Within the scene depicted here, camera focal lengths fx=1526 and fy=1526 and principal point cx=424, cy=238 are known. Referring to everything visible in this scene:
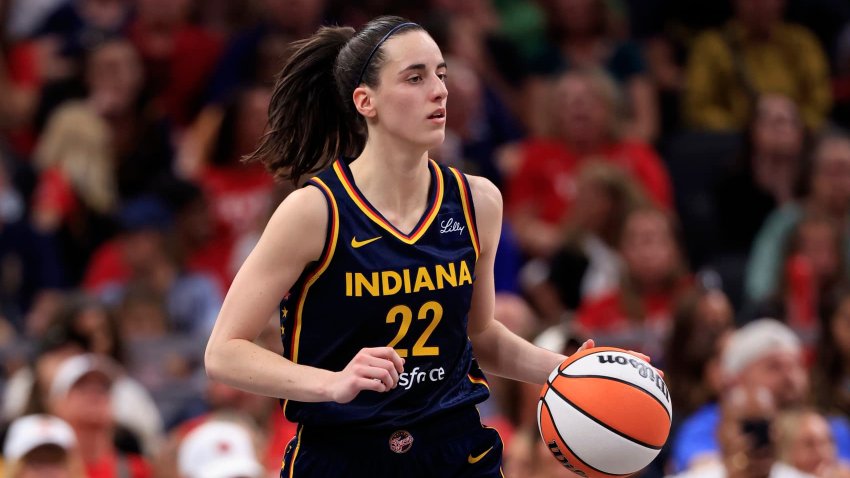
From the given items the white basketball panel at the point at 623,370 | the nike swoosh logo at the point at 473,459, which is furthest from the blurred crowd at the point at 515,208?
the nike swoosh logo at the point at 473,459

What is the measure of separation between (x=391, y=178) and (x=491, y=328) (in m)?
0.66

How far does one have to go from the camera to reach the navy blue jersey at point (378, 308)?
4.53 metres

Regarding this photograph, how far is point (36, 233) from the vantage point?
970cm

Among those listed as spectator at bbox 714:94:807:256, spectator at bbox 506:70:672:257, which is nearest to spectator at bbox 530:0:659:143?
spectator at bbox 506:70:672:257

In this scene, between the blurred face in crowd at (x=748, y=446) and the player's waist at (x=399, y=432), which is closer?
the player's waist at (x=399, y=432)

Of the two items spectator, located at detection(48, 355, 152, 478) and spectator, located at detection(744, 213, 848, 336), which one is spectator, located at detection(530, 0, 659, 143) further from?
spectator, located at detection(48, 355, 152, 478)

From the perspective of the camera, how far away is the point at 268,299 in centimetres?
449

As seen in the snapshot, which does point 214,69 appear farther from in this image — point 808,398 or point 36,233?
point 808,398

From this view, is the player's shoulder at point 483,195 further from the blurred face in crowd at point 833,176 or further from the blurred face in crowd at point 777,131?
the blurred face in crowd at point 777,131

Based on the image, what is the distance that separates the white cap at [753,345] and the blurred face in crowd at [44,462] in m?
3.30

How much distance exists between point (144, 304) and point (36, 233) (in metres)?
1.06

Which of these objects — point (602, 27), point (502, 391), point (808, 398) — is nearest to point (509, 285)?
point (502, 391)

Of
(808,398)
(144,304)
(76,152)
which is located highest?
(76,152)

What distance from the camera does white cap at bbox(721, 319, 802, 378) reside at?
7668 millimetres
